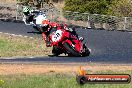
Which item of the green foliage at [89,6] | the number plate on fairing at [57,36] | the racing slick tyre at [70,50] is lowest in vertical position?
the green foliage at [89,6]

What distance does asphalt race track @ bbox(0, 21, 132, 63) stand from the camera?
20.1 m

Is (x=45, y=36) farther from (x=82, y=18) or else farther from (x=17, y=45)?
(x=82, y=18)

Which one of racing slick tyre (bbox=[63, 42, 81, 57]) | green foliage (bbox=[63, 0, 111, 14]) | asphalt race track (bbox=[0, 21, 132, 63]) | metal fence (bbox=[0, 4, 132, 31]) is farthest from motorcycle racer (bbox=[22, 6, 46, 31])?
green foliage (bbox=[63, 0, 111, 14])

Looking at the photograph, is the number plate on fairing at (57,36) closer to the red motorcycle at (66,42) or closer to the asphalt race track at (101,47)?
the red motorcycle at (66,42)

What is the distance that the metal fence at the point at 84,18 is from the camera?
134 feet

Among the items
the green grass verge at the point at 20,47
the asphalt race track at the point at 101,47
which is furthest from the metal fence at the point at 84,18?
the green grass verge at the point at 20,47

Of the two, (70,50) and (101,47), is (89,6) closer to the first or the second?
(101,47)

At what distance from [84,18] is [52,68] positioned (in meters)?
26.6

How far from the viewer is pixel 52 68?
56.2 ft

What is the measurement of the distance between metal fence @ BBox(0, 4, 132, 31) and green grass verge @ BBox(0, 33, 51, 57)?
11351 millimetres

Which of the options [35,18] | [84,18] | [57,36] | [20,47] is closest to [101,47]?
[20,47]

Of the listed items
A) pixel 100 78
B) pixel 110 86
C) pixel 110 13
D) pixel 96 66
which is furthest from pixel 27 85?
pixel 110 13

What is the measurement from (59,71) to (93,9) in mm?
30483

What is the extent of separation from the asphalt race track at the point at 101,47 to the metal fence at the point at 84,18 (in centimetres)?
523
